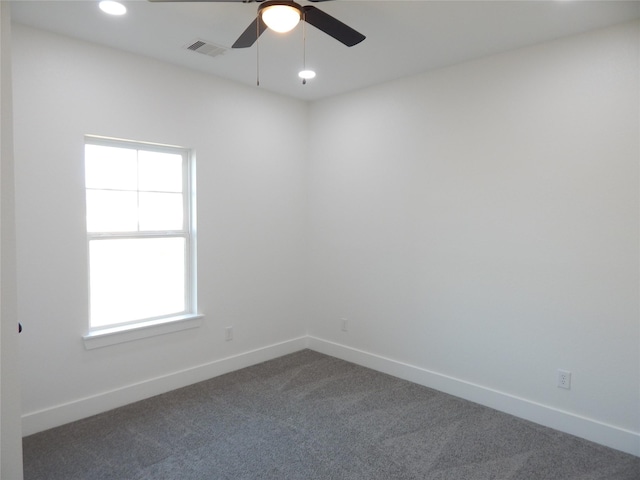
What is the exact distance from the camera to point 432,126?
12.0 ft

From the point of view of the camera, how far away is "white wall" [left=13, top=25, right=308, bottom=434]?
290cm

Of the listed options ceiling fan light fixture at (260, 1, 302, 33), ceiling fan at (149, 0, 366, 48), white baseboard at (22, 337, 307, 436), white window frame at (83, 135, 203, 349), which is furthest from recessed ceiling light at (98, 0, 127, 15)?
white baseboard at (22, 337, 307, 436)

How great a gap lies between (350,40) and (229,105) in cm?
190

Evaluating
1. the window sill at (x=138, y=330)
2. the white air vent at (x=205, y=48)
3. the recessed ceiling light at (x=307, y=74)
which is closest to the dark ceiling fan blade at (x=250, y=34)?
the white air vent at (x=205, y=48)

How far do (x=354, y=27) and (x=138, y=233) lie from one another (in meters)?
2.28

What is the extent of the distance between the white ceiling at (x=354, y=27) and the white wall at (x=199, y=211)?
0.28 meters

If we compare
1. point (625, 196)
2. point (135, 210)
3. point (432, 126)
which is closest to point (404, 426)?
point (625, 196)

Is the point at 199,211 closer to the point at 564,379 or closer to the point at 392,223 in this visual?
the point at 392,223

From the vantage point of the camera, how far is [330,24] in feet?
7.27

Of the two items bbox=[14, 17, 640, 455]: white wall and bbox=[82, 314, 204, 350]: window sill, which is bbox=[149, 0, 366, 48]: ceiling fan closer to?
bbox=[14, 17, 640, 455]: white wall

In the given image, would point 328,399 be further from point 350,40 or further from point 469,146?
point 350,40

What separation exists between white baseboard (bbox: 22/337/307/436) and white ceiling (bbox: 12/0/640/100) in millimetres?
2610

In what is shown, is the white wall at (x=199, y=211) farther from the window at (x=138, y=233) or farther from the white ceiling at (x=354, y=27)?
the white ceiling at (x=354, y=27)

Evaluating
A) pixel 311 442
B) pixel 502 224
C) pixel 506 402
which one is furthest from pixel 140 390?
pixel 502 224
